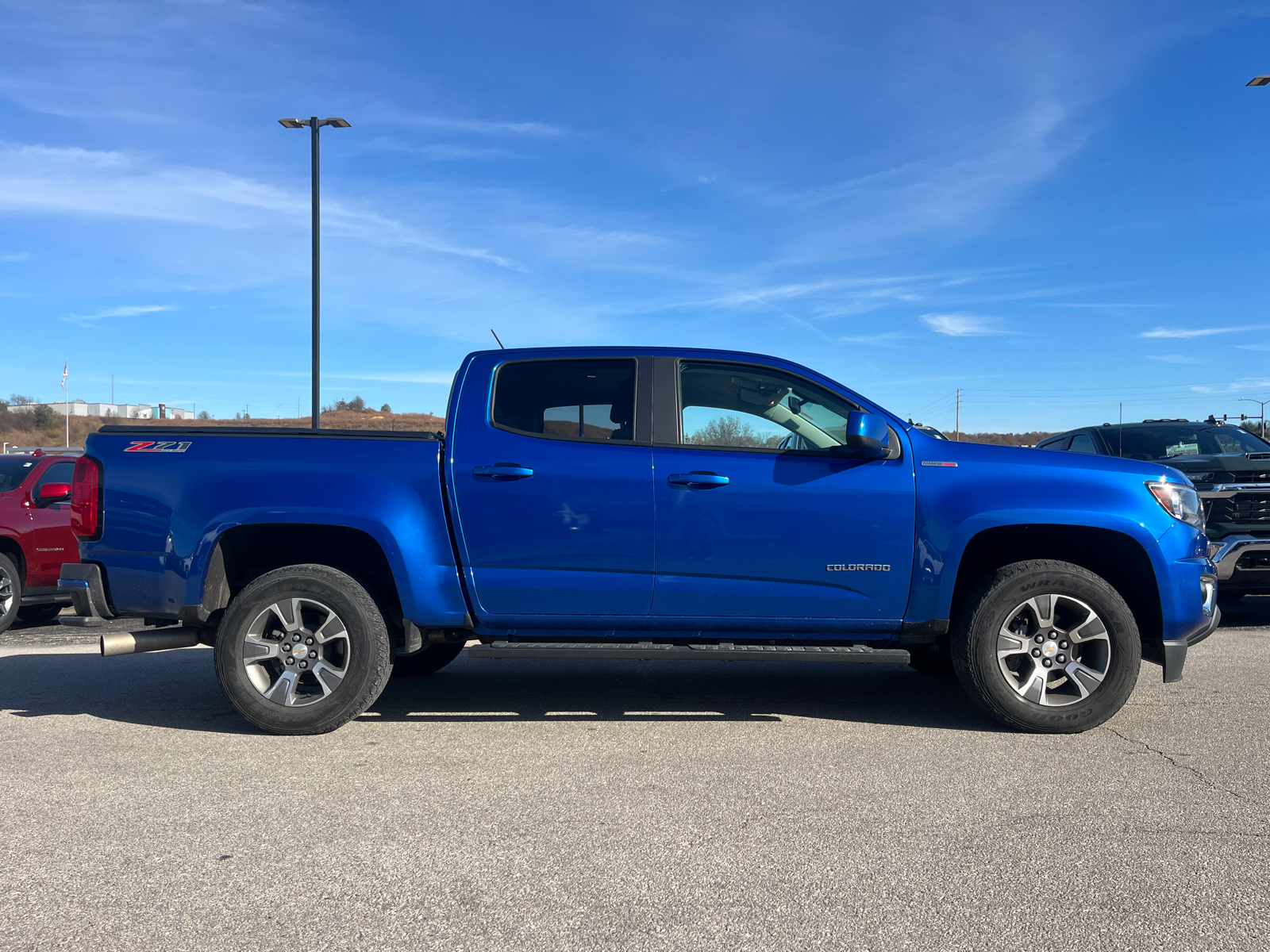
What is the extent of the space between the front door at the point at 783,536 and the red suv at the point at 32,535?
23.0 feet

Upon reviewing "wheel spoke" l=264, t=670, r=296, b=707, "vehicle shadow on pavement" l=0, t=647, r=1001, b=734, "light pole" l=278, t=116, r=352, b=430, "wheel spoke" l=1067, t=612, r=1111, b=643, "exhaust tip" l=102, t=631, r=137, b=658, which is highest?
"light pole" l=278, t=116, r=352, b=430

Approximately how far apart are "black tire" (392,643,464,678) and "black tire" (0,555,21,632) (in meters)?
4.95

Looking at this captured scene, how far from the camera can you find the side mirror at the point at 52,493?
941 centimetres

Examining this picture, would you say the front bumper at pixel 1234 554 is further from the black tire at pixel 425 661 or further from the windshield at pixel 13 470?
the windshield at pixel 13 470

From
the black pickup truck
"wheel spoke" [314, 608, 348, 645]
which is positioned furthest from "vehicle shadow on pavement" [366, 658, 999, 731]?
the black pickup truck

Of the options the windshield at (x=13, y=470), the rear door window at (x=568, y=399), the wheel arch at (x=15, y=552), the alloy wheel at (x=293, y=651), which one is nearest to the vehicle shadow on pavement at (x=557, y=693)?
the alloy wheel at (x=293, y=651)

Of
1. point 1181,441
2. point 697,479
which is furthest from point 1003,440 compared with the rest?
point 697,479

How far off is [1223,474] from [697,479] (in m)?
6.20

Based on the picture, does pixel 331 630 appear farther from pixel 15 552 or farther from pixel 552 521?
pixel 15 552

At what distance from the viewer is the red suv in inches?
365

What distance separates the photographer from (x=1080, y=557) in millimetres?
5422

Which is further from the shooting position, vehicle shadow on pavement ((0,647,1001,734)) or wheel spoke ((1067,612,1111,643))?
vehicle shadow on pavement ((0,647,1001,734))

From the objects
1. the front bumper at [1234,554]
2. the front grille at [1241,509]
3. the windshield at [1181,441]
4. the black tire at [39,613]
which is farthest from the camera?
the black tire at [39,613]

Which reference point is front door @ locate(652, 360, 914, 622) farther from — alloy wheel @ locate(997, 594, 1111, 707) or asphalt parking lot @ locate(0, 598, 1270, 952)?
asphalt parking lot @ locate(0, 598, 1270, 952)
